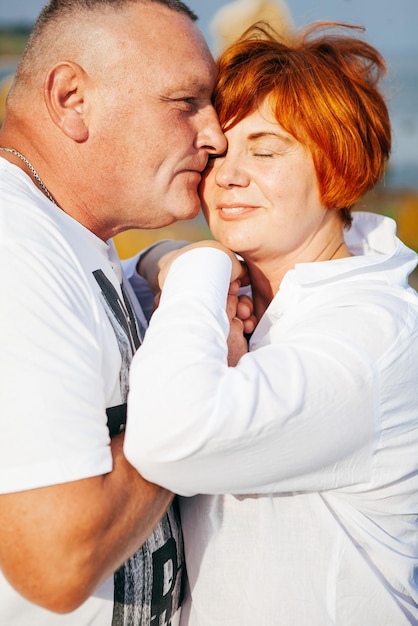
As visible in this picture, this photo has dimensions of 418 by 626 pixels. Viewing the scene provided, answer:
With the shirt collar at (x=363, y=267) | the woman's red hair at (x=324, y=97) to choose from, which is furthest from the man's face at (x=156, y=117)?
the shirt collar at (x=363, y=267)

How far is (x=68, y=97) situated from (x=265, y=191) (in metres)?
0.57

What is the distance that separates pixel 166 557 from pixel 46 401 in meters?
0.58

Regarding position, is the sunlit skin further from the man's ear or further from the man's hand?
the man's ear

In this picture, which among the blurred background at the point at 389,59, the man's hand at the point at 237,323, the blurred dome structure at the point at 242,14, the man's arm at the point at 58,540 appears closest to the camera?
the man's arm at the point at 58,540

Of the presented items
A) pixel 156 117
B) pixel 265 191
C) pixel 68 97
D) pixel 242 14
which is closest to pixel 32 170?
pixel 68 97

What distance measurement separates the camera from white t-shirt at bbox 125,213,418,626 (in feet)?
4.59

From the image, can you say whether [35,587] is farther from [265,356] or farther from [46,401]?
[265,356]

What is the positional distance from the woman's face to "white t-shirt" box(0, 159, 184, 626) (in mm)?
457

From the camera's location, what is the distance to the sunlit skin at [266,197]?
203 cm

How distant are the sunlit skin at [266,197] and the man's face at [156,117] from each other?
7 cm

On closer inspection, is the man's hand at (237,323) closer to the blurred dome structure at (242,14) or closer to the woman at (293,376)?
the woman at (293,376)

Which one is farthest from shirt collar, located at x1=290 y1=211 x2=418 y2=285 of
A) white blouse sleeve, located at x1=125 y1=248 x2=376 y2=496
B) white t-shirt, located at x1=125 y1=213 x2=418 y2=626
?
white blouse sleeve, located at x1=125 y1=248 x2=376 y2=496

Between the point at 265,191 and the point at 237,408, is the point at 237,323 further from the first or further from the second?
the point at 237,408

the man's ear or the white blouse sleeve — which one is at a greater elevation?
the man's ear
